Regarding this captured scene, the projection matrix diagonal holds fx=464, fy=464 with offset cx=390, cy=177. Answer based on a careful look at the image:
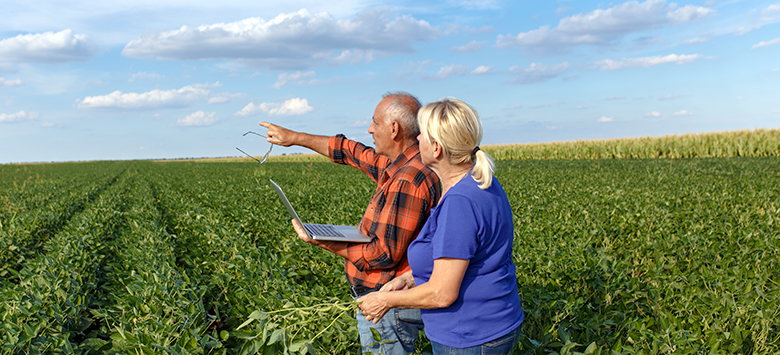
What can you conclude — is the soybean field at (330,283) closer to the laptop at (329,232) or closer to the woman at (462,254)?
the laptop at (329,232)

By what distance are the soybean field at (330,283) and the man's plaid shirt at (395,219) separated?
223 mm

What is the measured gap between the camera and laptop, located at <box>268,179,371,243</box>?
2.00 metres

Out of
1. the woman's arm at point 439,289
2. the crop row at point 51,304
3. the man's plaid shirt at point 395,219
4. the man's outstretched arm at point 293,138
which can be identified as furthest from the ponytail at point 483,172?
the crop row at point 51,304

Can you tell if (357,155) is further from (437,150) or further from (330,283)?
(330,283)

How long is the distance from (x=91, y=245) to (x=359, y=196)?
5838mm

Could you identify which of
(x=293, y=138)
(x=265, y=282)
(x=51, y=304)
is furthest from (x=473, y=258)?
(x=51, y=304)

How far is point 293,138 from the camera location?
10.5ft

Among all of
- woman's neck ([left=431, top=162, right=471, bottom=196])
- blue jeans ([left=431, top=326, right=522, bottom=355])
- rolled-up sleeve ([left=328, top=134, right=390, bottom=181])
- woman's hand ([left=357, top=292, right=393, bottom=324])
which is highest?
rolled-up sleeve ([left=328, top=134, right=390, bottom=181])

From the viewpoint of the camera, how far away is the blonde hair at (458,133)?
160cm

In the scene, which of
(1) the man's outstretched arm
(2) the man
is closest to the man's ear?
(2) the man

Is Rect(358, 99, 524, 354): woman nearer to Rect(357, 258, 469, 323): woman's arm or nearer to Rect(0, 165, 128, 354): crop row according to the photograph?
Rect(357, 258, 469, 323): woman's arm

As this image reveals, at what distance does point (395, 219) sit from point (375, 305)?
0.40 m

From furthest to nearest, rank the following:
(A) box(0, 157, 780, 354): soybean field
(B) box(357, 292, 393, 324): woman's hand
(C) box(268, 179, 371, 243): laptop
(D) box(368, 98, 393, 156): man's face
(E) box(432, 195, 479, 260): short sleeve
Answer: (A) box(0, 157, 780, 354): soybean field, (D) box(368, 98, 393, 156): man's face, (C) box(268, 179, 371, 243): laptop, (B) box(357, 292, 393, 324): woman's hand, (E) box(432, 195, 479, 260): short sleeve

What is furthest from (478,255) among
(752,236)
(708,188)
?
(708,188)
